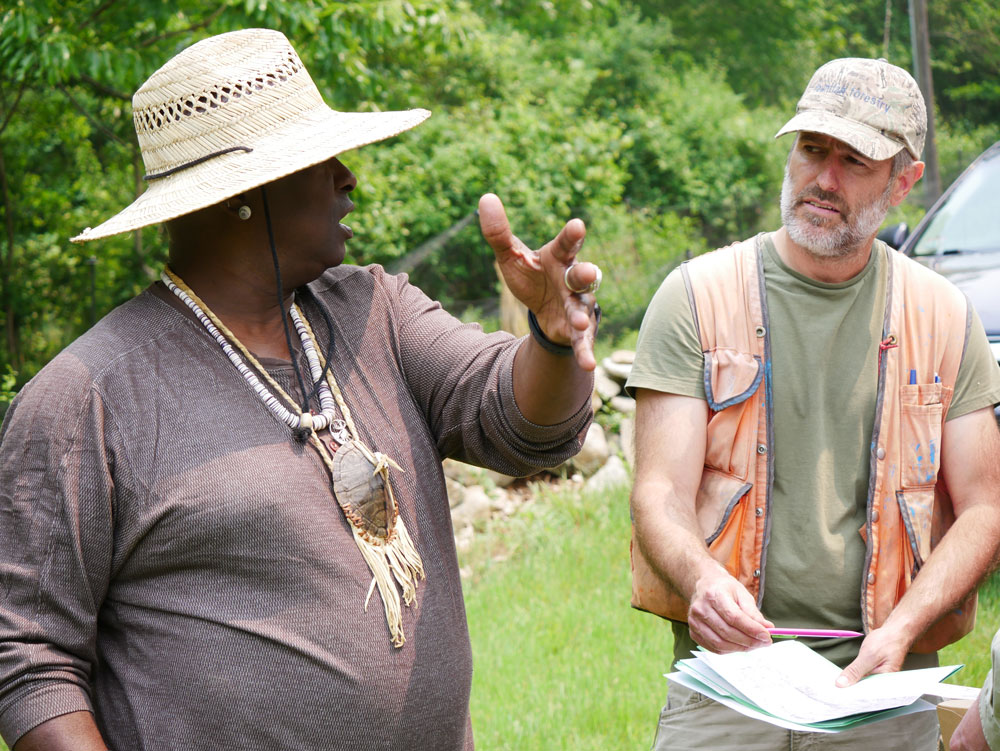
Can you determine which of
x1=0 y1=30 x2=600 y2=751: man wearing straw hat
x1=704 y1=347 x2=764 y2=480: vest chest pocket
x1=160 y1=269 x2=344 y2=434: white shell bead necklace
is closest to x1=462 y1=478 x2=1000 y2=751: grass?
x1=704 y1=347 x2=764 y2=480: vest chest pocket

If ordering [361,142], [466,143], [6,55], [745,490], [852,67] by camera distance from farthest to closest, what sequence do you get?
[466,143] < [6,55] < [852,67] < [745,490] < [361,142]

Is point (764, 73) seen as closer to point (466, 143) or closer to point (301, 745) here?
point (466, 143)

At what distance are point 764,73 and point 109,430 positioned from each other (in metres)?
28.6

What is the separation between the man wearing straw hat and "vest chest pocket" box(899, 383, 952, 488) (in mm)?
920

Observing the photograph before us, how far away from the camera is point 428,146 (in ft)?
36.9

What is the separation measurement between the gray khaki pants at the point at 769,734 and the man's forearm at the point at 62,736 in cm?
142

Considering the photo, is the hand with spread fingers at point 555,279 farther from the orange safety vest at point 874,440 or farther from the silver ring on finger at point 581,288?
the orange safety vest at point 874,440

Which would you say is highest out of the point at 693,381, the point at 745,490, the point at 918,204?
the point at 693,381

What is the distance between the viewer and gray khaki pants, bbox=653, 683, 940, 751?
2.61m

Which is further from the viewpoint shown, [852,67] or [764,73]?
[764,73]

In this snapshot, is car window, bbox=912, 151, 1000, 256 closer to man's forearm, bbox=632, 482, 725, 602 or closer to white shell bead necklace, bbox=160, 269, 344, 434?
man's forearm, bbox=632, 482, 725, 602

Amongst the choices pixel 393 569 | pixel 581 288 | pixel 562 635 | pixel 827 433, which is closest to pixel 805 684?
pixel 827 433

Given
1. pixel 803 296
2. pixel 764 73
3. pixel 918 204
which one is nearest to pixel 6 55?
pixel 803 296

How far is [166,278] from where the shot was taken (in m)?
2.21
